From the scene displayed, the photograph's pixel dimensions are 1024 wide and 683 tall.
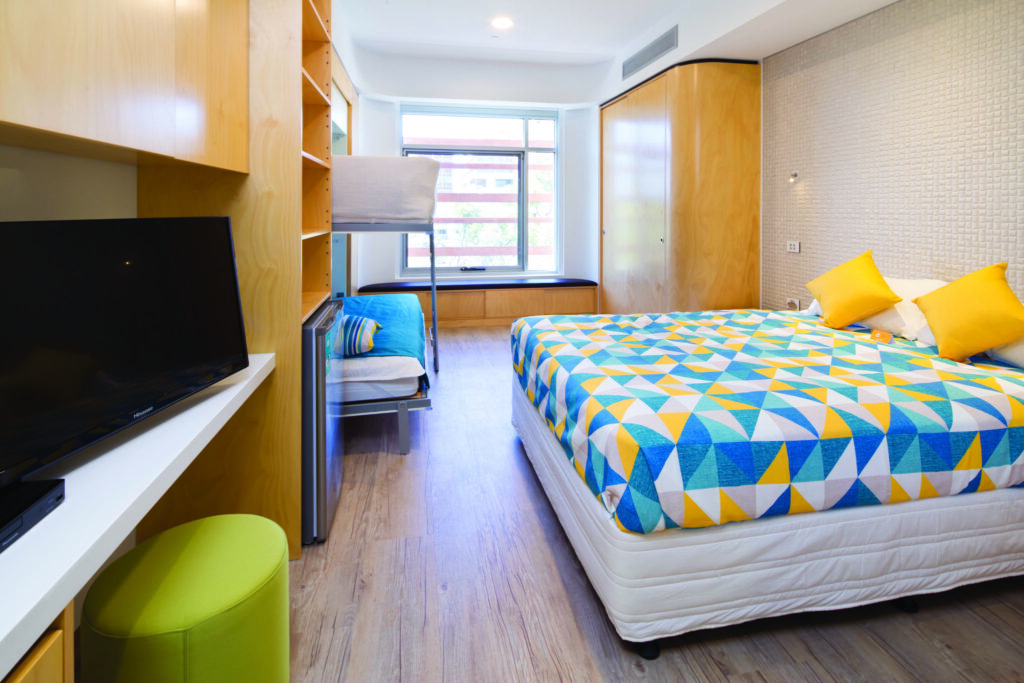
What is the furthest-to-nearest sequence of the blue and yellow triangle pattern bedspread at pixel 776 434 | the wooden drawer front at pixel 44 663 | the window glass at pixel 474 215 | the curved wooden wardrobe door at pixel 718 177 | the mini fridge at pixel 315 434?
the window glass at pixel 474 215, the curved wooden wardrobe door at pixel 718 177, the mini fridge at pixel 315 434, the blue and yellow triangle pattern bedspread at pixel 776 434, the wooden drawer front at pixel 44 663

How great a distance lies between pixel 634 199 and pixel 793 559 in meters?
4.23

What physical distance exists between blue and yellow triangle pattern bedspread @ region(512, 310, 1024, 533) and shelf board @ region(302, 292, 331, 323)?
0.96 m

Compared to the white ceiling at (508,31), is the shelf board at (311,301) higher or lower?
lower

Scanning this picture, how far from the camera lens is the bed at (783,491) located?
1412 mm

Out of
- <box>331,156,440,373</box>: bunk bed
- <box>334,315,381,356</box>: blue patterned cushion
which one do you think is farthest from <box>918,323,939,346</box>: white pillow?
<box>334,315,381,356</box>: blue patterned cushion

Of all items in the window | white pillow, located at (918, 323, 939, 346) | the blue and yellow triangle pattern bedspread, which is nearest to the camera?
the blue and yellow triangle pattern bedspread

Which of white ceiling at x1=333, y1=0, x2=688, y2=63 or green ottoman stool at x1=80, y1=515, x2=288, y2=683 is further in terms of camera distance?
white ceiling at x1=333, y1=0, x2=688, y2=63

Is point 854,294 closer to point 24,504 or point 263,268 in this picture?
point 263,268

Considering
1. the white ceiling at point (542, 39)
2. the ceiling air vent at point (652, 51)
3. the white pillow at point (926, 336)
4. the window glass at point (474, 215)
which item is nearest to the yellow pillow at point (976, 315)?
the white pillow at point (926, 336)

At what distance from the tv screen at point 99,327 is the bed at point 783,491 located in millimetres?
1045

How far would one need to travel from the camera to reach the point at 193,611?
1.00 metres

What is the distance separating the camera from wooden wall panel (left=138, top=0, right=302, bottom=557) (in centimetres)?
183

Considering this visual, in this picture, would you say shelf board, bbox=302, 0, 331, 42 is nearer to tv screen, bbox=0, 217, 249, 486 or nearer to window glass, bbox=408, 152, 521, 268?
tv screen, bbox=0, 217, 249, 486

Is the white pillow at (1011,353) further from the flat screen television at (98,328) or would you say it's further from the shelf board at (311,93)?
the shelf board at (311,93)
